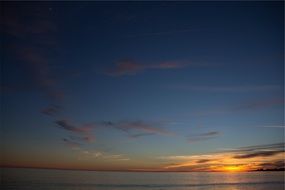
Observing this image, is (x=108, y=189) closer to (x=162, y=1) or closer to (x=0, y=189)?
(x=0, y=189)

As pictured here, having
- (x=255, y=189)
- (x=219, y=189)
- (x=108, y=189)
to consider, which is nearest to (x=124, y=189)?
(x=108, y=189)

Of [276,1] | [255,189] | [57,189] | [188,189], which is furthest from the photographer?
Answer: [188,189]

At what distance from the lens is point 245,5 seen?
789 centimetres

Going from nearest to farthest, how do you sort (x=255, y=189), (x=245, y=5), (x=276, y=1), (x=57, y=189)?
(x=276, y=1) < (x=245, y=5) < (x=57, y=189) < (x=255, y=189)

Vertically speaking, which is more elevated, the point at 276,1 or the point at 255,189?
the point at 276,1

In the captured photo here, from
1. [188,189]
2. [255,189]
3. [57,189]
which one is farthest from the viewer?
[188,189]

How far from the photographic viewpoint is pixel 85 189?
2400 centimetres

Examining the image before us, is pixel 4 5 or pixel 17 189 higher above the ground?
pixel 4 5

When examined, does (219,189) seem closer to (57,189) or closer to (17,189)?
(57,189)

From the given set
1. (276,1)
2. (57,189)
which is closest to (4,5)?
(276,1)

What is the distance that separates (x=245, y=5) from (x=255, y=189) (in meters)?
22.4

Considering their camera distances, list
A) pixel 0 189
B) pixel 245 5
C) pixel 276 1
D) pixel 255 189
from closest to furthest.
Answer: pixel 276 1
pixel 245 5
pixel 0 189
pixel 255 189

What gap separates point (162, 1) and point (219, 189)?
23.4 m

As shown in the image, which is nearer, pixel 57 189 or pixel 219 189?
pixel 57 189
